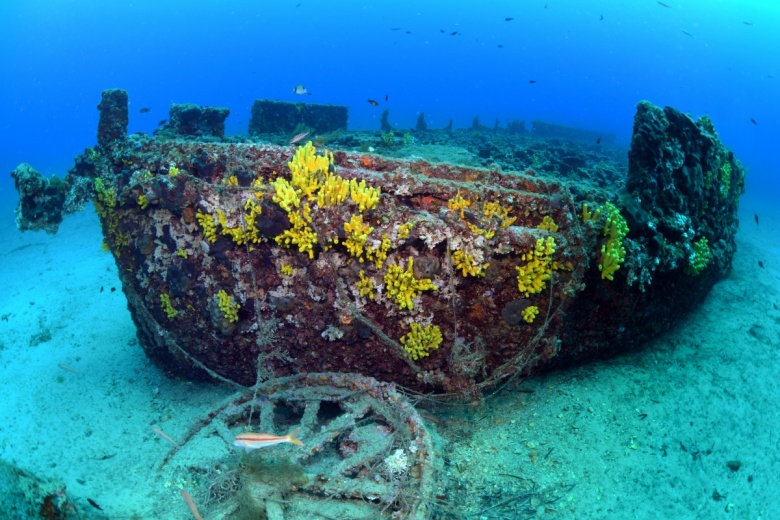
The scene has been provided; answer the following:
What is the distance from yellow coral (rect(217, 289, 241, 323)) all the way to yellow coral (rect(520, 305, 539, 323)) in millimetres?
3258

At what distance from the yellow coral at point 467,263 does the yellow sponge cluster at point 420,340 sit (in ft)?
2.46

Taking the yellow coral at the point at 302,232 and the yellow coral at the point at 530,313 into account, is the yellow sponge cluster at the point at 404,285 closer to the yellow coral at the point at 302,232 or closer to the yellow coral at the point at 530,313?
the yellow coral at the point at 302,232

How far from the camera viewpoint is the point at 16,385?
22.0ft

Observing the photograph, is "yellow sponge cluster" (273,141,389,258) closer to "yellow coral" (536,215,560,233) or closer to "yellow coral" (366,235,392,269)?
"yellow coral" (366,235,392,269)

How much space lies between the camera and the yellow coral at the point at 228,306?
16.2 feet

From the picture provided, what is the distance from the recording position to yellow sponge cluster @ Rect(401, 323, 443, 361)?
4551 millimetres

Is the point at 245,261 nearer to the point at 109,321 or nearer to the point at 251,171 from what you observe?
the point at 251,171

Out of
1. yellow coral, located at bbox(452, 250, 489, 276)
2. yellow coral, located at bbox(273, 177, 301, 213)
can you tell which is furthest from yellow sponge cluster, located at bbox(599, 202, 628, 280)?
yellow coral, located at bbox(273, 177, 301, 213)

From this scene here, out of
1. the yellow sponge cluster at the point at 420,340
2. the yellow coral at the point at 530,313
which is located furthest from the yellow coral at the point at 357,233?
the yellow coral at the point at 530,313

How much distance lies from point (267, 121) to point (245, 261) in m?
9.88

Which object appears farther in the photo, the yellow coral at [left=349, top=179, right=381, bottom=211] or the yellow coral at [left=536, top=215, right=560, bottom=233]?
the yellow coral at [left=536, top=215, right=560, bottom=233]

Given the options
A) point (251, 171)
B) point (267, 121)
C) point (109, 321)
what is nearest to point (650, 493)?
point (251, 171)

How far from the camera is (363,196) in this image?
428 cm

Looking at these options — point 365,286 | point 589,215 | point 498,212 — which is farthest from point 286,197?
point 589,215
